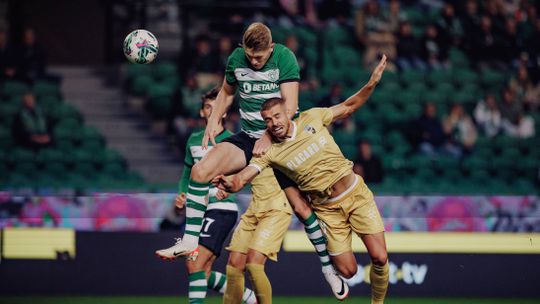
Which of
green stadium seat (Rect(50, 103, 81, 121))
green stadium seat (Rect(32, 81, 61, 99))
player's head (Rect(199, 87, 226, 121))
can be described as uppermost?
player's head (Rect(199, 87, 226, 121))

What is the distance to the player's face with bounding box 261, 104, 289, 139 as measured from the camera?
7750 millimetres

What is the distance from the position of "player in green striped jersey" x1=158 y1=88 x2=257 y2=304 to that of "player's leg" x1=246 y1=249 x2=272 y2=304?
1.53 feet

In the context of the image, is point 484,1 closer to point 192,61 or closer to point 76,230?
point 192,61

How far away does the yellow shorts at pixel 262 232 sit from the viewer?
28.2 ft

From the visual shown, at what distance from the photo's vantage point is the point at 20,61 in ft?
48.2

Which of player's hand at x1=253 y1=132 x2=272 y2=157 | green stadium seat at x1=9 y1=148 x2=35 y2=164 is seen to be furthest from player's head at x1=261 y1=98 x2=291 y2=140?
green stadium seat at x1=9 y1=148 x2=35 y2=164

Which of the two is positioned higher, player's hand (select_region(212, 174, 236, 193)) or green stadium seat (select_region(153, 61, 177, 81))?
player's hand (select_region(212, 174, 236, 193))

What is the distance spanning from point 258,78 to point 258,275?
174cm

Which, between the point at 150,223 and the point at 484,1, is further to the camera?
the point at 484,1

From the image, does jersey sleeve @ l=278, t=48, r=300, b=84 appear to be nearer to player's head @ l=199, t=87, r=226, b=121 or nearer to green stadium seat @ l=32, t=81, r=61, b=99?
player's head @ l=199, t=87, r=226, b=121

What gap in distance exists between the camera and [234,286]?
8.64 metres

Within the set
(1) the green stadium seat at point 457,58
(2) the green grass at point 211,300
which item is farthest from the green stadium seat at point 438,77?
(2) the green grass at point 211,300

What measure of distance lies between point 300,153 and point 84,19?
10.8m

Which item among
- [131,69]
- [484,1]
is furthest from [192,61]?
[484,1]
